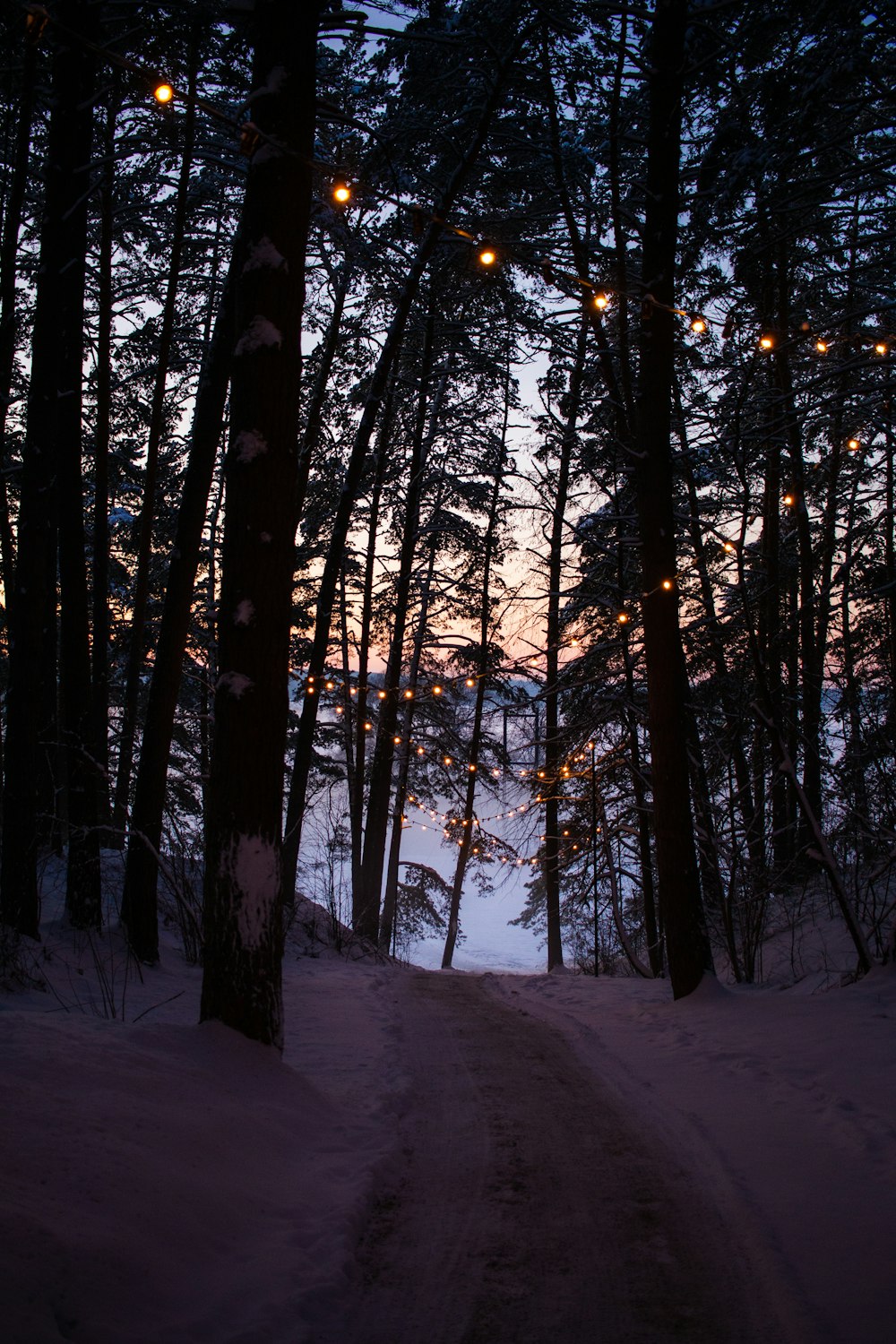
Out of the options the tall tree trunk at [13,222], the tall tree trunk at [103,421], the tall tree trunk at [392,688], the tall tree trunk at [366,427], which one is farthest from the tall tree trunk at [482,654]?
the tall tree trunk at [13,222]

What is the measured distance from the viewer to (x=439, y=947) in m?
36.3

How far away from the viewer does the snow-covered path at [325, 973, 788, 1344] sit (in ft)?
8.37

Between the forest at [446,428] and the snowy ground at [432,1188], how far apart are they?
2.94 feet

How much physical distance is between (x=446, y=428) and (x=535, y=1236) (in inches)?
586

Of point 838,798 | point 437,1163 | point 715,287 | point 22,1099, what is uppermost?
point 715,287

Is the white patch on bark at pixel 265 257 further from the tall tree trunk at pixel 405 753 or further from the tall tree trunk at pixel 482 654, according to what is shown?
the tall tree trunk at pixel 482 654

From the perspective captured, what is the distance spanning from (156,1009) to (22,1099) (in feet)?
9.45

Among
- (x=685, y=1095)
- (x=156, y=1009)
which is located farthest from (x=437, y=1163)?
(x=156, y=1009)

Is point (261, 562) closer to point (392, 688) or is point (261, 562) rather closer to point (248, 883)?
point (248, 883)

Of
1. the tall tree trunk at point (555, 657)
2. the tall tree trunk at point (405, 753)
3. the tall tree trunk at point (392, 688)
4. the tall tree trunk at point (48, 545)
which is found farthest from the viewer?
the tall tree trunk at point (405, 753)

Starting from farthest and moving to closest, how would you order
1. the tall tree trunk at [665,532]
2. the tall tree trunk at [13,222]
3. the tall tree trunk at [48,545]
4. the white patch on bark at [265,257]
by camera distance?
the tall tree trunk at [665,532], the tall tree trunk at [48,545], the tall tree trunk at [13,222], the white patch on bark at [265,257]

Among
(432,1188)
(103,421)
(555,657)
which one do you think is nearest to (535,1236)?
(432,1188)

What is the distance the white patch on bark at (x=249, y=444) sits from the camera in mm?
4695

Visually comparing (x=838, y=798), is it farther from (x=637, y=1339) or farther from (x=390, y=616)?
(x=390, y=616)
